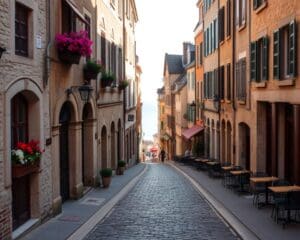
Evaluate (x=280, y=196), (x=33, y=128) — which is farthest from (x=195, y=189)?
(x=33, y=128)

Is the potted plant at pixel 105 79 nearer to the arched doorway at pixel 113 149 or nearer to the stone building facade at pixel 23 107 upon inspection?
the arched doorway at pixel 113 149

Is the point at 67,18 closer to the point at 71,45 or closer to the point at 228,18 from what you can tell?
the point at 71,45

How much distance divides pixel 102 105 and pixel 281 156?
8.53m

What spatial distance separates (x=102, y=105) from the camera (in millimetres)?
23188

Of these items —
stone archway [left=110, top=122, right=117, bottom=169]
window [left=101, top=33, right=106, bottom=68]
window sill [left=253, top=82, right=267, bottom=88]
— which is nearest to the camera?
window sill [left=253, top=82, right=267, bottom=88]

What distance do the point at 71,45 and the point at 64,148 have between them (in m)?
3.66

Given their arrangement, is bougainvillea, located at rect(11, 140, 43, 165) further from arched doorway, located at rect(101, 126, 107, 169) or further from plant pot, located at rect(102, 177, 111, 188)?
arched doorway, located at rect(101, 126, 107, 169)

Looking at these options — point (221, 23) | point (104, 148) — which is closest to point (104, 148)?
point (104, 148)

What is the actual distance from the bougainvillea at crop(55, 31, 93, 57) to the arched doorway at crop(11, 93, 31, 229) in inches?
97.6

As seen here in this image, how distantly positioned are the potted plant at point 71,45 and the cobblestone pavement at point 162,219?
15.0ft

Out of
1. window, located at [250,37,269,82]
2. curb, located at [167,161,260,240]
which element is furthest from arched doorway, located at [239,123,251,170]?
→ window, located at [250,37,269,82]

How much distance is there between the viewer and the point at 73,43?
14.8 meters

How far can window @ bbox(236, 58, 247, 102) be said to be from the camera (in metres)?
23.1

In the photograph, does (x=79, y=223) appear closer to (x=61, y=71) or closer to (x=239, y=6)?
(x=61, y=71)
